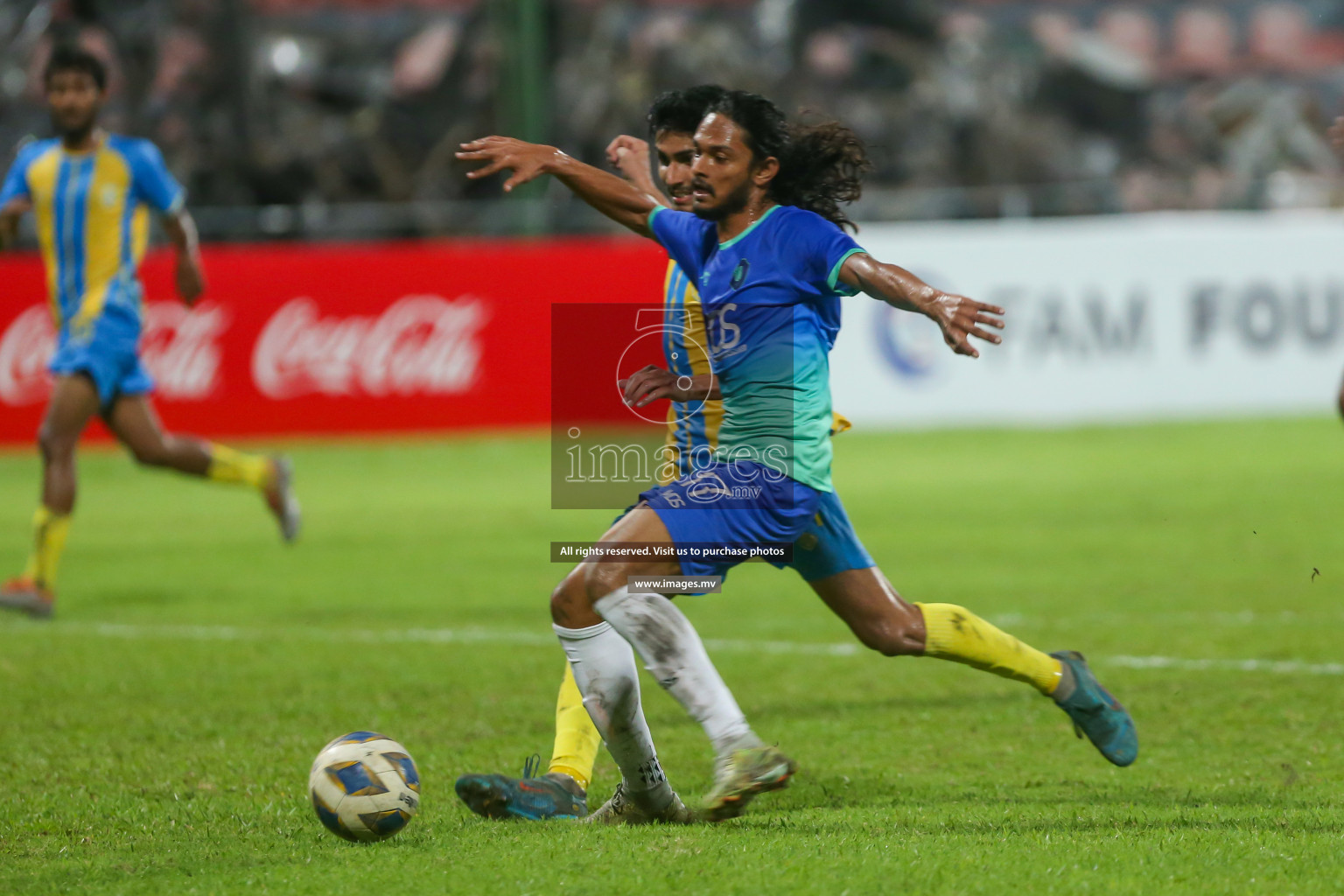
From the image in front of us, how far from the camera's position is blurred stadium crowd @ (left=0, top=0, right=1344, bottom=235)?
65.4 feet

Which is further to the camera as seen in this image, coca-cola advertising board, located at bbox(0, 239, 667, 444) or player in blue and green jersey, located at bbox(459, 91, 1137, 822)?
coca-cola advertising board, located at bbox(0, 239, 667, 444)

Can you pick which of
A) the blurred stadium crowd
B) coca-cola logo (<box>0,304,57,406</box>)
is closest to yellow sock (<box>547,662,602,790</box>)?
coca-cola logo (<box>0,304,57,406</box>)

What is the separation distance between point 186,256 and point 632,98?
15.0 meters

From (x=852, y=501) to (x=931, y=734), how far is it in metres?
7.03

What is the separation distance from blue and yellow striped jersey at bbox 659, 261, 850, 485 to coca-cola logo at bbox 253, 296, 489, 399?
37.9 feet

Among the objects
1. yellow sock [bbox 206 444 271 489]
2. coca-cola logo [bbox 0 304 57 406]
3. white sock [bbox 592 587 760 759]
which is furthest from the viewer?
coca-cola logo [bbox 0 304 57 406]

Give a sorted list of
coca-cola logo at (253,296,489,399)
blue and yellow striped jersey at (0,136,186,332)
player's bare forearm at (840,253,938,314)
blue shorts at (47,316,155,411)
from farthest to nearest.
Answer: coca-cola logo at (253,296,489,399), blue and yellow striped jersey at (0,136,186,332), blue shorts at (47,316,155,411), player's bare forearm at (840,253,938,314)

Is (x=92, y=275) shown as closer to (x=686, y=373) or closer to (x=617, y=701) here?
(x=686, y=373)

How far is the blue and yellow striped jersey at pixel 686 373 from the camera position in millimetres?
5066

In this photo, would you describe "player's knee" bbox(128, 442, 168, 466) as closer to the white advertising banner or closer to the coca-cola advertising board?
the coca-cola advertising board

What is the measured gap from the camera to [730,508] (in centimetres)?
450

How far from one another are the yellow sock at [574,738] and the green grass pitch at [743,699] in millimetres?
180

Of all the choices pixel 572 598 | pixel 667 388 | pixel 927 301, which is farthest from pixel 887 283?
pixel 572 598

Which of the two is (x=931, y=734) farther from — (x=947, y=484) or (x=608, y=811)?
(x=947, y=484)
